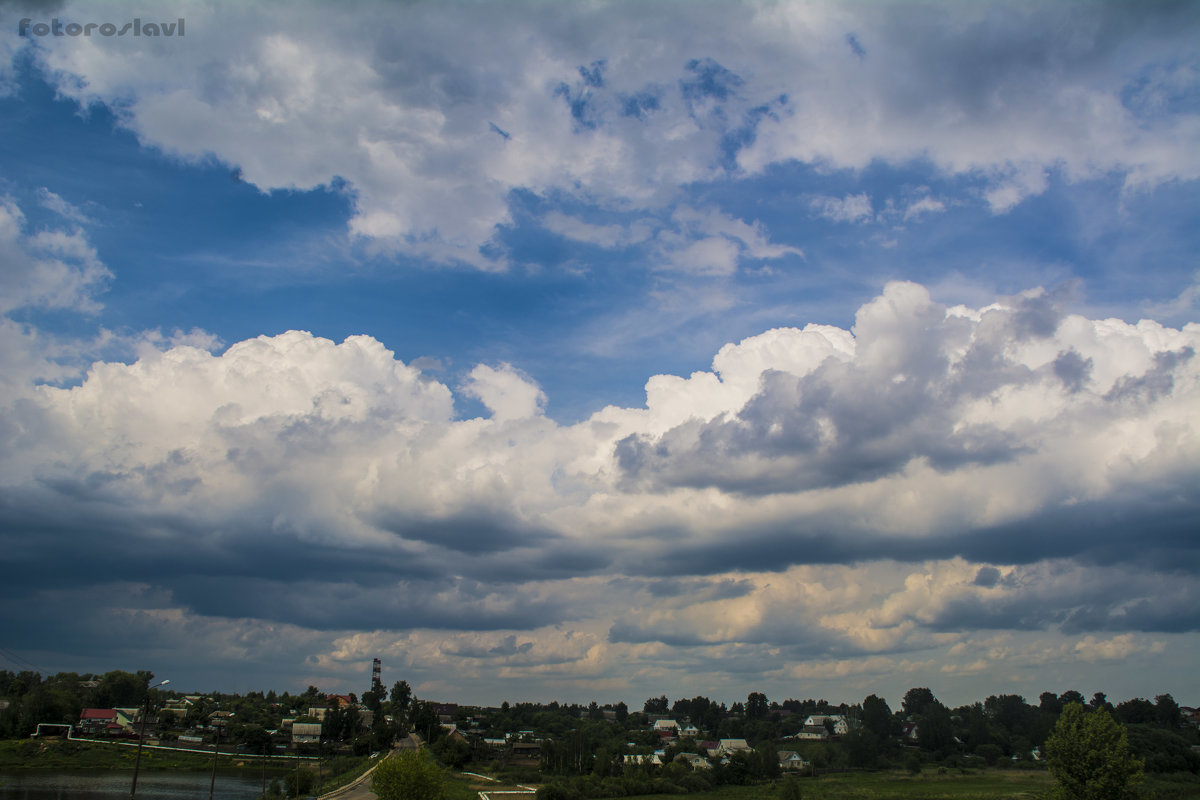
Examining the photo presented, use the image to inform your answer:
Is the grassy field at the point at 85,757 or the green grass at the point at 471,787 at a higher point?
the green grass at the point at 471,787

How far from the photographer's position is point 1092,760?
194 feet

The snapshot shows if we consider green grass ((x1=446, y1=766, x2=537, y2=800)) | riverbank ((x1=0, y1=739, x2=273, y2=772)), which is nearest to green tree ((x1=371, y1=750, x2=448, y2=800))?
green grass ((x1=446, y1=766, x2=537, y2=800))

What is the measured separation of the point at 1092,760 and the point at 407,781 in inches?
2327

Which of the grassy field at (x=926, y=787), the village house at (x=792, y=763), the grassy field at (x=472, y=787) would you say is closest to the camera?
the grassy field at (x=926, y=787)

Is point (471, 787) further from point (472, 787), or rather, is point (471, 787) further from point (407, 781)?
point (407, 781)

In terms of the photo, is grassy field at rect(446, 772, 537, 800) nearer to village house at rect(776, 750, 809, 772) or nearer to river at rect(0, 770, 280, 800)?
river at rect(0, 770, 280, 800)

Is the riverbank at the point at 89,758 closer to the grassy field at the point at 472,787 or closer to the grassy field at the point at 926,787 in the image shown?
the grassy field at the point at 472,787

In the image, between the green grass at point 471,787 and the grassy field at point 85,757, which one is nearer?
the green grass at point 471,787

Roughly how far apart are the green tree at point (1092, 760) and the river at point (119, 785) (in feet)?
336

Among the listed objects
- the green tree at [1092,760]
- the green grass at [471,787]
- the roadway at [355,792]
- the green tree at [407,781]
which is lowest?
the green grass at [471,787]

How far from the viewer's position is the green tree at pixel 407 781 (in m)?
74.2

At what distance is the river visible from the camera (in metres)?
101

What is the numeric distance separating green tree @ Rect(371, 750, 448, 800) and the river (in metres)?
45.6

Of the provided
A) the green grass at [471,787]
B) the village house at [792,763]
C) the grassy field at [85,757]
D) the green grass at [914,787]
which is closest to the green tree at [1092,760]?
the green grass at [914,787]
